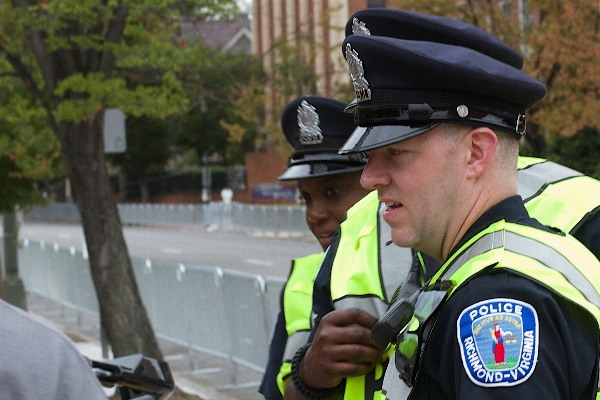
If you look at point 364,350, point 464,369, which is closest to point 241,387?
point 364,350

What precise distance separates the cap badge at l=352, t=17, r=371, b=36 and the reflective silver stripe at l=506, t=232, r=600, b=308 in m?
0.61

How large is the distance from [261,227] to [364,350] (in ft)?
95.5

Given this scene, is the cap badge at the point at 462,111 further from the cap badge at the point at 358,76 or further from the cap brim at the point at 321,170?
the cap brim at the point at 321,170

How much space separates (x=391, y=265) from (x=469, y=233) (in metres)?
0.50

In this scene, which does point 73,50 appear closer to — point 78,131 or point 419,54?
point 78,131

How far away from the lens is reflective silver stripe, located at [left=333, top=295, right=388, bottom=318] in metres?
2.09

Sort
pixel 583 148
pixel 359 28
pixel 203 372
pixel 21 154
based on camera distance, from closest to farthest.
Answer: pixel 359 28 → pixel 203 372 → pixel 21 154 → pixel 583 148

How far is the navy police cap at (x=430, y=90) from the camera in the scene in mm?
1659

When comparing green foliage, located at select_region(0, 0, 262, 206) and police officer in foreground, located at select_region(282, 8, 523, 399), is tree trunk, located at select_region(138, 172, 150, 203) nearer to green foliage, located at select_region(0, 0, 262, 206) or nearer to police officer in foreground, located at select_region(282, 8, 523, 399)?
→ green foliage, located at select_region(0, 0, 262, 206)

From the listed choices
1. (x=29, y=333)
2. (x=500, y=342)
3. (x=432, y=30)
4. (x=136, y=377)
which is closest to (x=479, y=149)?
(x=432, y=30)

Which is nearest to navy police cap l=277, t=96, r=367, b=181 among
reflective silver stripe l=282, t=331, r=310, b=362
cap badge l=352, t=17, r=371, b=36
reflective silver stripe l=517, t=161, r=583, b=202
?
reflective silver stripe l=282, t=331, r=310, b=362

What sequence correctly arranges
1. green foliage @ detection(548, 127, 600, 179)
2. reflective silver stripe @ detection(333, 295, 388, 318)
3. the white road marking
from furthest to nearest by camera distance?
the white road marking, green foliage @ detection(548, 127, 600, 179), reflective silver stripe @ detection(333, 295, 388, 318)

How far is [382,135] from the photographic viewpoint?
172cm

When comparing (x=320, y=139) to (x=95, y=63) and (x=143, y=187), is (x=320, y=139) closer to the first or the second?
(x=95, y=63)
